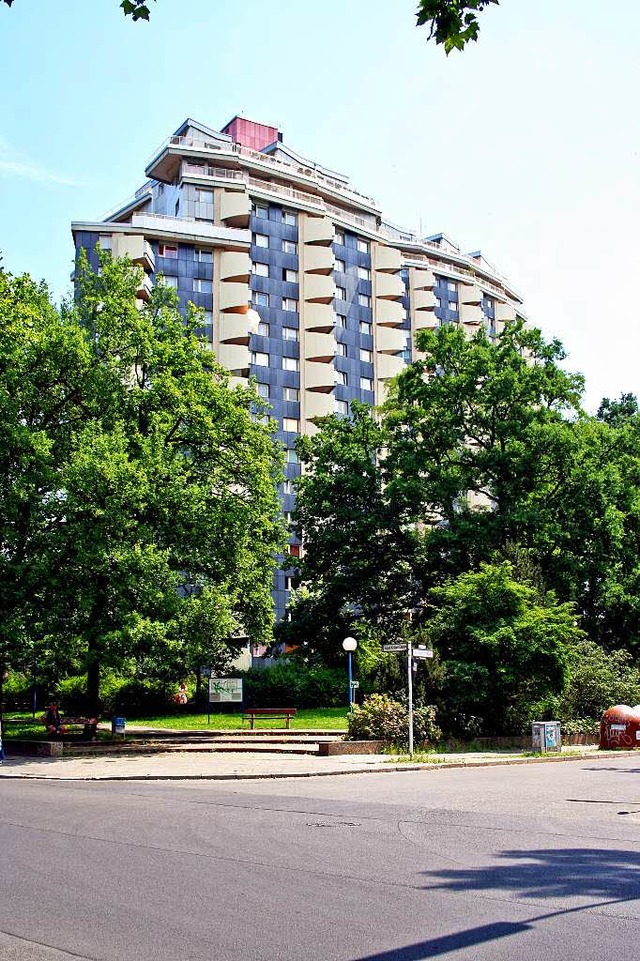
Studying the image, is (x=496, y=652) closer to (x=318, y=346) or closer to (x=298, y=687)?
(x=298, y=687)

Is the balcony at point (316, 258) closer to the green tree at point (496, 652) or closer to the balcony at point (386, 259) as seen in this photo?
the balcony at point (386, 259)

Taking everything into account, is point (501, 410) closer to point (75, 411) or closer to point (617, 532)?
point (617, 532)

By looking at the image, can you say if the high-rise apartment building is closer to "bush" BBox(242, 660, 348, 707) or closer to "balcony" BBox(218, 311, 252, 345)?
"balcony" BBox(218, 311, 252, 345)

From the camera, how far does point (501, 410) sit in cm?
4262

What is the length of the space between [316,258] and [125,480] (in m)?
54.2

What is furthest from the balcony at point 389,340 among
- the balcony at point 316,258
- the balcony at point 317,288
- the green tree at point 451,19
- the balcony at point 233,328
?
the green tree at point 451,19

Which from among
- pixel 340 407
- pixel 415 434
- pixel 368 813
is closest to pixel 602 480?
pixel 415 434

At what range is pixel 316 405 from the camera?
7631 centimetres

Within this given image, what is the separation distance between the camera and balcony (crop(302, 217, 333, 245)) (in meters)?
78.7

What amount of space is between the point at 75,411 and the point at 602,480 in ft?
71.7

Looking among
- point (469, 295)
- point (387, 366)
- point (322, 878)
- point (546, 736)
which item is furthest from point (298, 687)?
point (469, 295)

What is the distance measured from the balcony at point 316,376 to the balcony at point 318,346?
71 centimetres

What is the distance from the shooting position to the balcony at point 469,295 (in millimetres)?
97312

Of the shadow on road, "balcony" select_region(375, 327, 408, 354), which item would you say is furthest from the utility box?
"balcony" select_region(375, 327, 408, 354)
